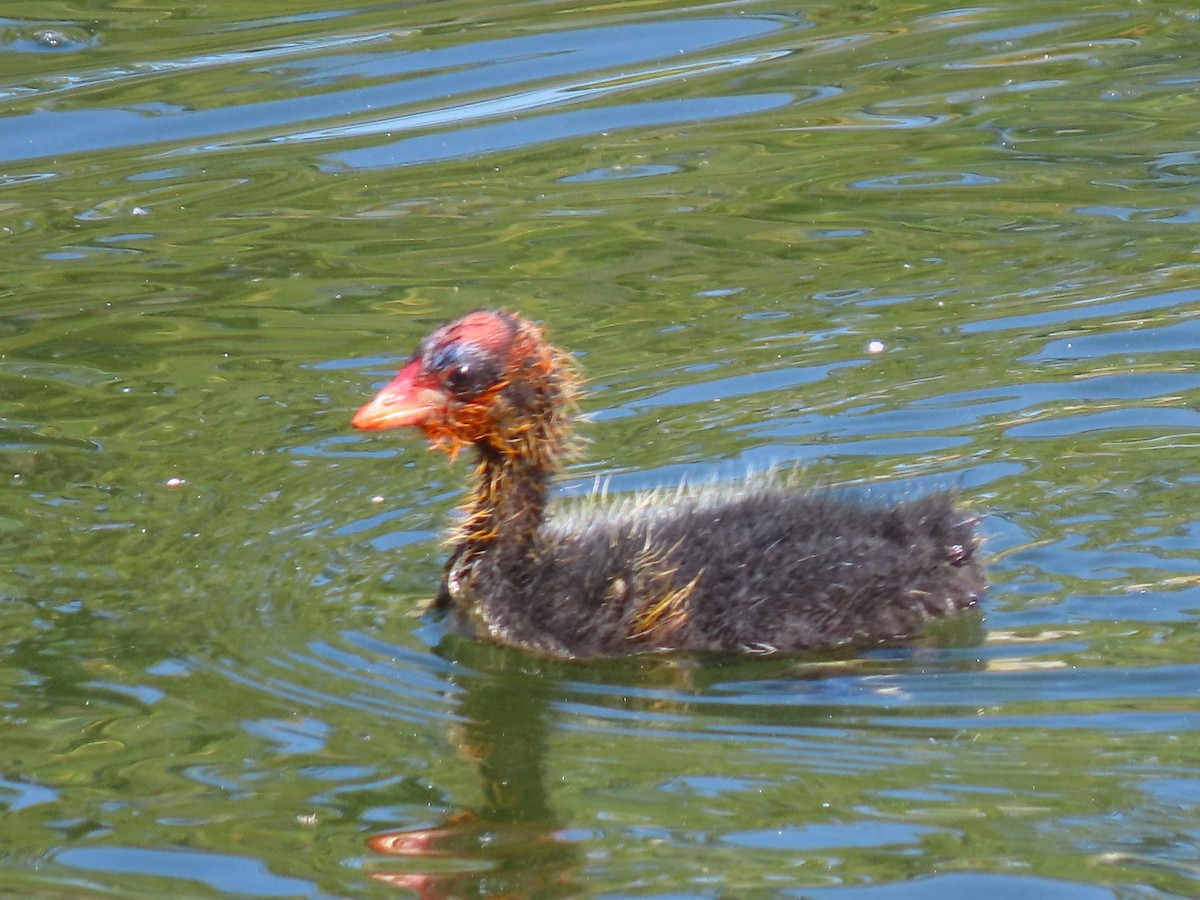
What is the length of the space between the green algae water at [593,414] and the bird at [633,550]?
15cm

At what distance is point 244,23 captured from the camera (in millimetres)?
13859

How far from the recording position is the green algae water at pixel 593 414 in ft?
18.0

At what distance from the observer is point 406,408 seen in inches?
268

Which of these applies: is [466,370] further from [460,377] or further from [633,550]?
[633,550]

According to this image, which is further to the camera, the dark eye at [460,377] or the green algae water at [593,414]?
the dark eye at [460,377]

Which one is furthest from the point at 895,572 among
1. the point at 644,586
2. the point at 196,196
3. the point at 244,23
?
the point at 244,23

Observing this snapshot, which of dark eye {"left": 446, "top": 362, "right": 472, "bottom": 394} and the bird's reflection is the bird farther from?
the bird's reflection

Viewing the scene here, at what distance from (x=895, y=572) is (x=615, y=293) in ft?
12.2

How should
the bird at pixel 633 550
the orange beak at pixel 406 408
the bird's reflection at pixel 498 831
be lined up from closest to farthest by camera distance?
the bird's reflection at pixel 498 831 < the bird at pixel 633 550 < the orange beak at pixel 406 408

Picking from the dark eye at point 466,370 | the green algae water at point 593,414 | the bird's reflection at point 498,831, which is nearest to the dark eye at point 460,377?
the dark eye at point 466,370

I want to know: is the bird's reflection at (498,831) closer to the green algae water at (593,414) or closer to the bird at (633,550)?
the green algae water at (593,414)

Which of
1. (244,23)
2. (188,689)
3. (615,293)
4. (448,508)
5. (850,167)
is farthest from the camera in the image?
(244,23)

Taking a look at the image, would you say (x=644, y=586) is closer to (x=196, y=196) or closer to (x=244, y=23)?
(x=196, y=196)

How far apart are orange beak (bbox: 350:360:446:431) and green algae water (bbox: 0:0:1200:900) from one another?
2.12 ft
